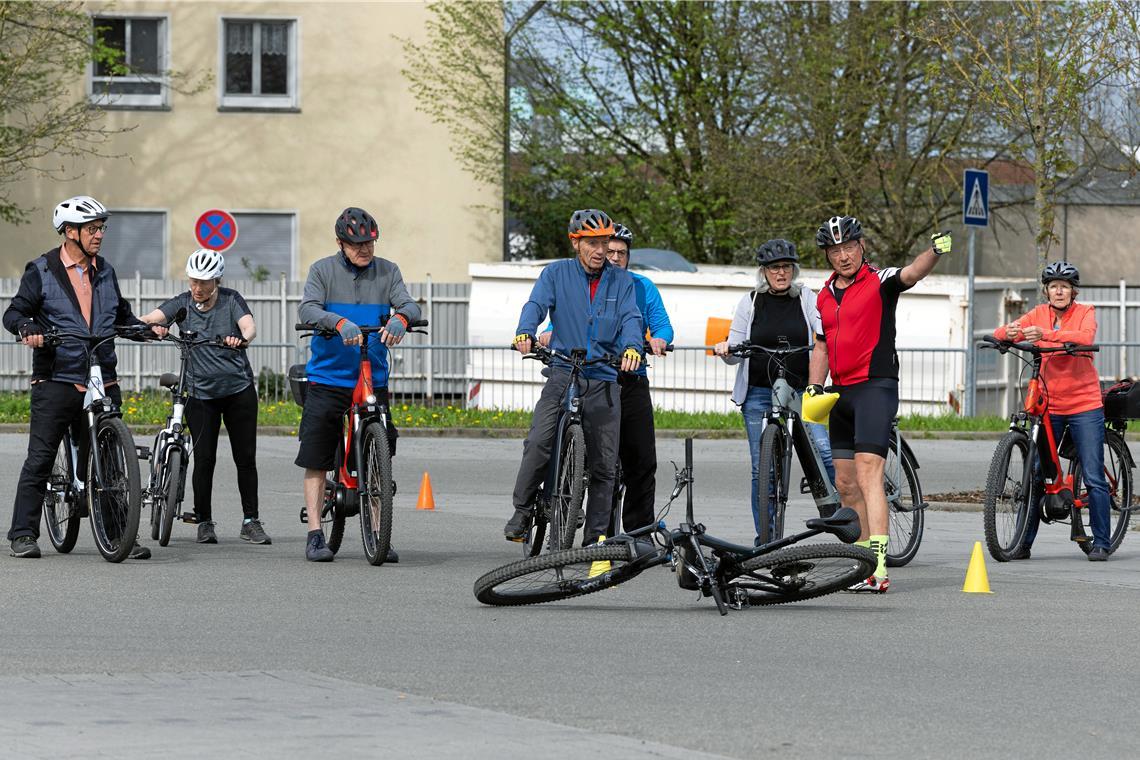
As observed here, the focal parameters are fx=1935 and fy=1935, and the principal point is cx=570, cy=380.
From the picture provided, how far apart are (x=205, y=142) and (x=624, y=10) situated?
7829mm

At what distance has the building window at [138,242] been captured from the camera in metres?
33.9

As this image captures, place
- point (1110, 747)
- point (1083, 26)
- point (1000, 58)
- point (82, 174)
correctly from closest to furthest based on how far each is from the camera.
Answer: point (1110, 747) → point (1083, 26) → point (1000, 58) → point (82, 174)

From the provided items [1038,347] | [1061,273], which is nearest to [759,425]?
[1038,347]

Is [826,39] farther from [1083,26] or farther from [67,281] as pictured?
[67,281]

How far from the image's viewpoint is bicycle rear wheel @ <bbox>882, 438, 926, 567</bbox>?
11.1 meters

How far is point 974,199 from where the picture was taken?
2158 cm

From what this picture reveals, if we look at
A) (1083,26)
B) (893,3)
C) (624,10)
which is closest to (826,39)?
(893,3)

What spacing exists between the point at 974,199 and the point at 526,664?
15.2m

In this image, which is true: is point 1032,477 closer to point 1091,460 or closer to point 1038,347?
point 1091,460

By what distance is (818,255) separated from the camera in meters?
35.2

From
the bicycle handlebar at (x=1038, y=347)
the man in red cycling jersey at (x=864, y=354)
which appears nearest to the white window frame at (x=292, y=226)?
the bicycle handlebar at (x=1038, y=347)

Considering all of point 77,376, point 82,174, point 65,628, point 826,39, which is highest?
point 826,39

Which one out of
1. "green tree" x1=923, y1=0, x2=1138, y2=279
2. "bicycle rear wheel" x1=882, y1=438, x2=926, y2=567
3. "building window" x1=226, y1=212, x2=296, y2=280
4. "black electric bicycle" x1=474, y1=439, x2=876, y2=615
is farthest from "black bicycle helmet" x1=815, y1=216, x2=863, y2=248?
"building window" x1=226, y1=212, x2=296, y2=280

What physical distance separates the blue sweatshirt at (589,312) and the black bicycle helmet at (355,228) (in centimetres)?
100
